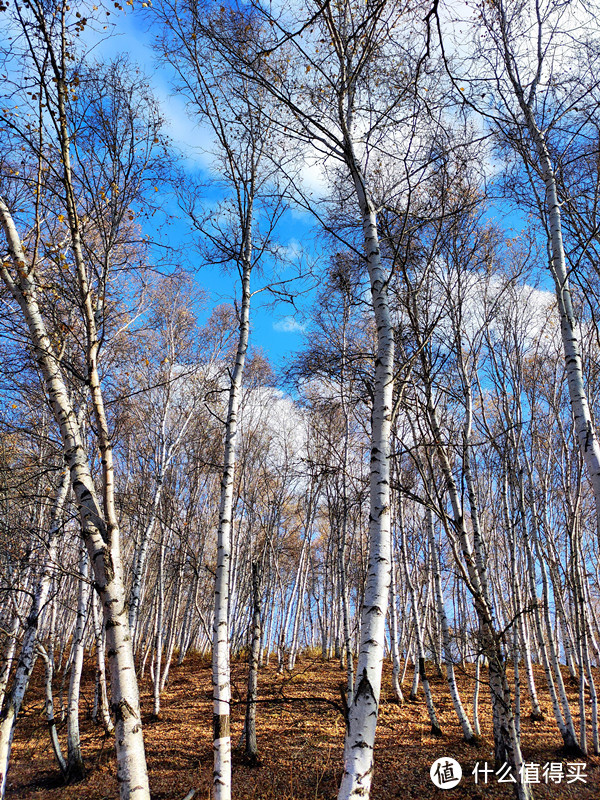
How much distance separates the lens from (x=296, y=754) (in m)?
7.70

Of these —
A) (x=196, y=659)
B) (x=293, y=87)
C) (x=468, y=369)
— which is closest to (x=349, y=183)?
(x=293, y=87)

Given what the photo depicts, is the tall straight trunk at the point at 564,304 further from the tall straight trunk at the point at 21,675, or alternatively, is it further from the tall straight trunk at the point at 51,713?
the tall straight trunk at the point at 51,713

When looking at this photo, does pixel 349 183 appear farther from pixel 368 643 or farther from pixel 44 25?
pixel 368 643

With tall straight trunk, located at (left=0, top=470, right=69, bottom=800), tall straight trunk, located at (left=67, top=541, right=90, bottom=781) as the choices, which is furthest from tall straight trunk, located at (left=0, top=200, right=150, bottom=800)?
tall straight trunk, located at (left=67, top=541, right=90, bottom=781)

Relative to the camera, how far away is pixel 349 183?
5.22 metres

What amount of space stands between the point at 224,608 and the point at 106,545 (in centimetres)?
207

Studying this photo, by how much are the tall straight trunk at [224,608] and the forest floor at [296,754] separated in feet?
2.46

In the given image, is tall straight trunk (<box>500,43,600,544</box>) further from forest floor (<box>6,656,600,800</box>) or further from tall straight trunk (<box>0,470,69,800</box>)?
tall straight trunk (<box>0,470,69,800</box>)

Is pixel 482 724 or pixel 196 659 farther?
pixel 196 659

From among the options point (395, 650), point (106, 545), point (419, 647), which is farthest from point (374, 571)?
point (419, 647)

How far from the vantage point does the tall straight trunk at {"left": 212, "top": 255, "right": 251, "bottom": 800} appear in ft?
13.0

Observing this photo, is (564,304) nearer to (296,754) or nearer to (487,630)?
(487,630)

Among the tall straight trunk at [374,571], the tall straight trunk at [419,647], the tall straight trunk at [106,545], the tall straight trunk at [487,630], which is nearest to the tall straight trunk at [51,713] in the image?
the tall straight trunk at [106,545]

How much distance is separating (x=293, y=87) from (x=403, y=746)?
973cm
